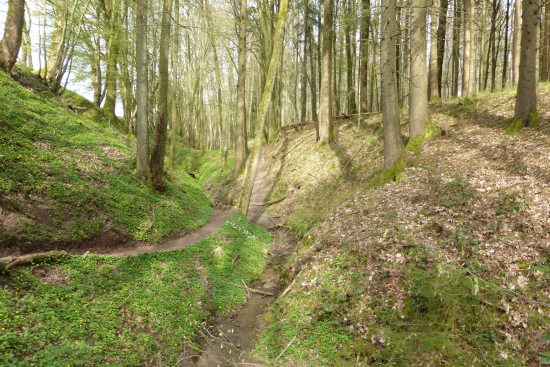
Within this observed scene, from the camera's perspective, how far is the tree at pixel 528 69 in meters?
7.62

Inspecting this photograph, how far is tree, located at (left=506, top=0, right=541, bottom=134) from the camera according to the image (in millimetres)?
7617

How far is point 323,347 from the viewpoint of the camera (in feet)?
16.1

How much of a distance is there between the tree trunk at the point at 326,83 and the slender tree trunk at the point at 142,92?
861 centimetres

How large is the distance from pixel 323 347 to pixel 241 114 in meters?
14.6

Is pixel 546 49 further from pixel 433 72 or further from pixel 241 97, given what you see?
pixel 241 97

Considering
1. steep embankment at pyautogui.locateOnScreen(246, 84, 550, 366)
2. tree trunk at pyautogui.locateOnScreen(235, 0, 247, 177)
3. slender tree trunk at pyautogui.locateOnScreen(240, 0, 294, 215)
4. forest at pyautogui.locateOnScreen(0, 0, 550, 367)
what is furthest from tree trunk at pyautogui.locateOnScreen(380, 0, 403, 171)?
tree trunk at pyautogui.locateOnScreen(235, 0, 247, 177)

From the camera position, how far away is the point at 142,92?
9133 millimetres

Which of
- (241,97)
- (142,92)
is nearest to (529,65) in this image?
(142,92)

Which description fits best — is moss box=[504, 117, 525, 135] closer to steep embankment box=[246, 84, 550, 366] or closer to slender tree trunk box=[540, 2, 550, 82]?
steep embankment box=[246, 84, 550, 366]

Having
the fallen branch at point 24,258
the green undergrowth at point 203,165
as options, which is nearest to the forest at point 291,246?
the fallen branch at point 24,258

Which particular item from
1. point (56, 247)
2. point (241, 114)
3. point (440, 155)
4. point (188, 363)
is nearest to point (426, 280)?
point (188, 363)

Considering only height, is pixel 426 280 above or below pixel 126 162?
below

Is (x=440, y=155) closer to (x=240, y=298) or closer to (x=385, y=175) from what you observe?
(x=385, y=175)

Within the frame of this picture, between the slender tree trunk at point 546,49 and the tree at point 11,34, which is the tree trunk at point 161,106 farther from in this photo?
the slender tree trunk at point 546,49
